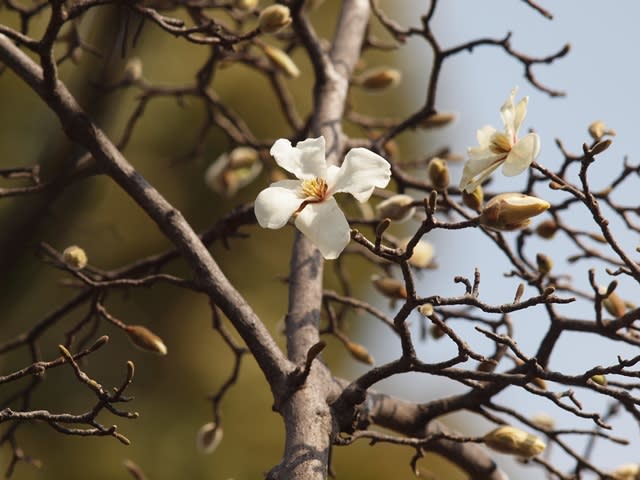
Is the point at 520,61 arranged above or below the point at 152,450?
above

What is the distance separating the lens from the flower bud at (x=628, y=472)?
1.60m

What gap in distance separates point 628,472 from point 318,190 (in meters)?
0.90

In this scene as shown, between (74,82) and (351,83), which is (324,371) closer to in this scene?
(351,83)

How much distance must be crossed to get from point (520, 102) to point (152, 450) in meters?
2.55

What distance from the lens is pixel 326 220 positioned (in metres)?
1.09

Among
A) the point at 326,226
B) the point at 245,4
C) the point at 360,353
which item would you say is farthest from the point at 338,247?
the point at 245,4

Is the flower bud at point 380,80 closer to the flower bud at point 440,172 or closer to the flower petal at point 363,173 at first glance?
the flower bud at point 440,172

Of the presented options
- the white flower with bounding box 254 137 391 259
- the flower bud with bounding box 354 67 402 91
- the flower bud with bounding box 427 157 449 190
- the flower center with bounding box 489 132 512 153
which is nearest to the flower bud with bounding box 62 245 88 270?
the white flower with bounding box 254 137 391 259

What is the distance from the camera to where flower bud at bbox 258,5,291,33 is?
5.12 ft

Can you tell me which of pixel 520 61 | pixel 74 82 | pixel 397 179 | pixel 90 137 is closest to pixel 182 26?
pixel 90 137

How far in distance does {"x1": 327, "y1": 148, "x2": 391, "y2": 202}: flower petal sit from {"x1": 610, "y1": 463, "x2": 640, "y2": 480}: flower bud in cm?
84

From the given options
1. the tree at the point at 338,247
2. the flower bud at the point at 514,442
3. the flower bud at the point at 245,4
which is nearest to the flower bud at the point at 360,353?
the tree at the point at 338,247

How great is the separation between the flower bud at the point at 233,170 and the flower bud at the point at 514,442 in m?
1.01

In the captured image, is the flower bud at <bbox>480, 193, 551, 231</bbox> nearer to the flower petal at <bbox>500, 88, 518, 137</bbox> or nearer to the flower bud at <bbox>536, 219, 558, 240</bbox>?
the flower petal at <bbox>500, 88, 518, 137</bbox>
